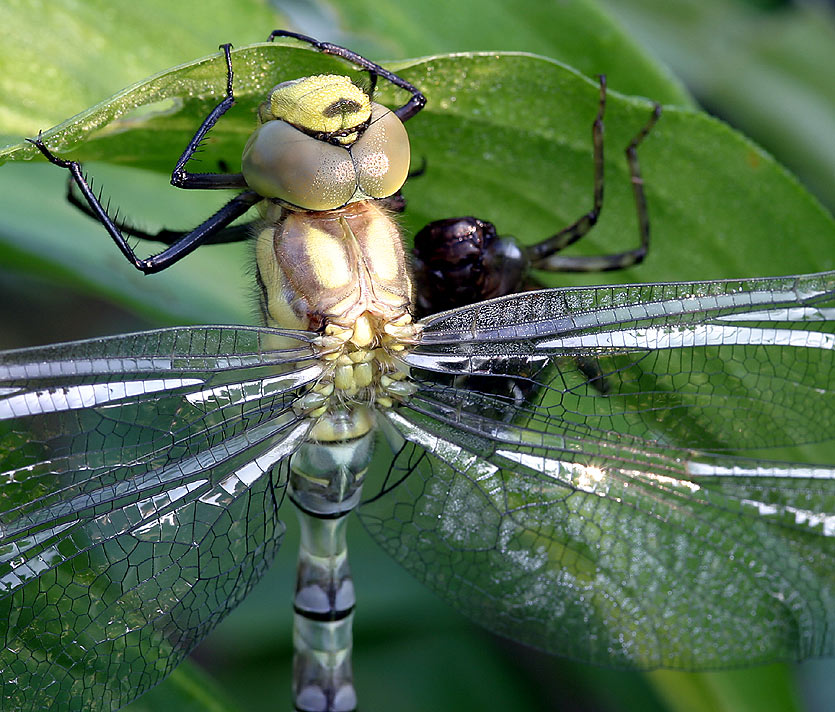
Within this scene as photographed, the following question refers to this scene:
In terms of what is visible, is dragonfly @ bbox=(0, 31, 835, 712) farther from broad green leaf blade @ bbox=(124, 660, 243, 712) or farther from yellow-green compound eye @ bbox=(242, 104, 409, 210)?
broad green leaf blade @ bbox=(124, 660, 243, 712)

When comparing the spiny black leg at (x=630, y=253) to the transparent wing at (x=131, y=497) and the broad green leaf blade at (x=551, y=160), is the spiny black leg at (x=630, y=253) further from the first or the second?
the transparent wing at (x=131, y=497)

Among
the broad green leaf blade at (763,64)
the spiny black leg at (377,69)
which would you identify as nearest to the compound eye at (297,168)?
the spiny black leg at (377,69)

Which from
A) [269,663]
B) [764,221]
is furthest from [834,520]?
[269,663]

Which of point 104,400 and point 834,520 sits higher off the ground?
point 104,400

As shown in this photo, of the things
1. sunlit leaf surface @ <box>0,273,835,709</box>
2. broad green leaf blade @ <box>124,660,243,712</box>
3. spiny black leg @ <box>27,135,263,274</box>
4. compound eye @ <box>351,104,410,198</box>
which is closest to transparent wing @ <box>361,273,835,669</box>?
sunlit leaf surface @ <box>0,273,835,709</box>

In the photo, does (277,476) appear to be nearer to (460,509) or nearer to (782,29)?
(460,509)

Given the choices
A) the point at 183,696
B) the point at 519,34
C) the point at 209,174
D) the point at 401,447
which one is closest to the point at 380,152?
the point at 209,174

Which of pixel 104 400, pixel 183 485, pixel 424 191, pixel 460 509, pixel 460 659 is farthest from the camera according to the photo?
pixel 460 659
